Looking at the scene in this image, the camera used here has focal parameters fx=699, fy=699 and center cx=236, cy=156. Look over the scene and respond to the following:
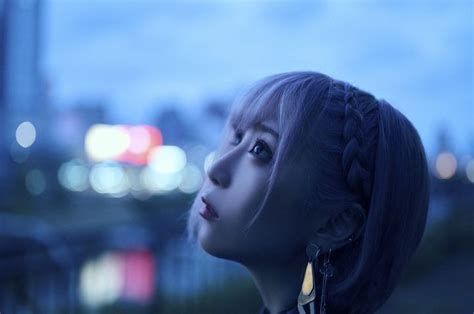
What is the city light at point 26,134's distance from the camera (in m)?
24.5

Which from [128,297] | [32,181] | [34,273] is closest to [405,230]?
[34,273]

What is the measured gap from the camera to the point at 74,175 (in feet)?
94.1

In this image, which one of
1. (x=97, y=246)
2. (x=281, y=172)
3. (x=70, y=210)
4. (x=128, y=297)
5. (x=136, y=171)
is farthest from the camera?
(x=136, y=171)

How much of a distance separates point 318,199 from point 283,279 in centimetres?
18

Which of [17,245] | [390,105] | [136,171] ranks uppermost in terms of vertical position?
[390,105]

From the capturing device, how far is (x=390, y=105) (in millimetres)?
1408

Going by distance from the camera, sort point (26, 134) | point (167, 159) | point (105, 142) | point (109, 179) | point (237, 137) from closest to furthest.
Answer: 1. point (237, 137)
2. point (26, 134)
3. point (109, 179)
4. point (105, 142)
5. point (167, 159)

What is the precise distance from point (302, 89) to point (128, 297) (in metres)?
5.47

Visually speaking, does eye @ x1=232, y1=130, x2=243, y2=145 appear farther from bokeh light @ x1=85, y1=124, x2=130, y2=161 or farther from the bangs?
bokeh light @ x1=85, y1=124, x2=130, y2=161

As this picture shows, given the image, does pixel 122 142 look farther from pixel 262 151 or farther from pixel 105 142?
pixel 262 151

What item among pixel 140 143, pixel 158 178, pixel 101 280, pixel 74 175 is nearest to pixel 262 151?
pixel 101 280

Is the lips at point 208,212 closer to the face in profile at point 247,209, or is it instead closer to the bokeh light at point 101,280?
the face in profile at point 247,209

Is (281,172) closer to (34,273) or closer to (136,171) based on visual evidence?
(34,273)

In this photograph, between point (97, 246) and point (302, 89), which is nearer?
point (302, 89)
